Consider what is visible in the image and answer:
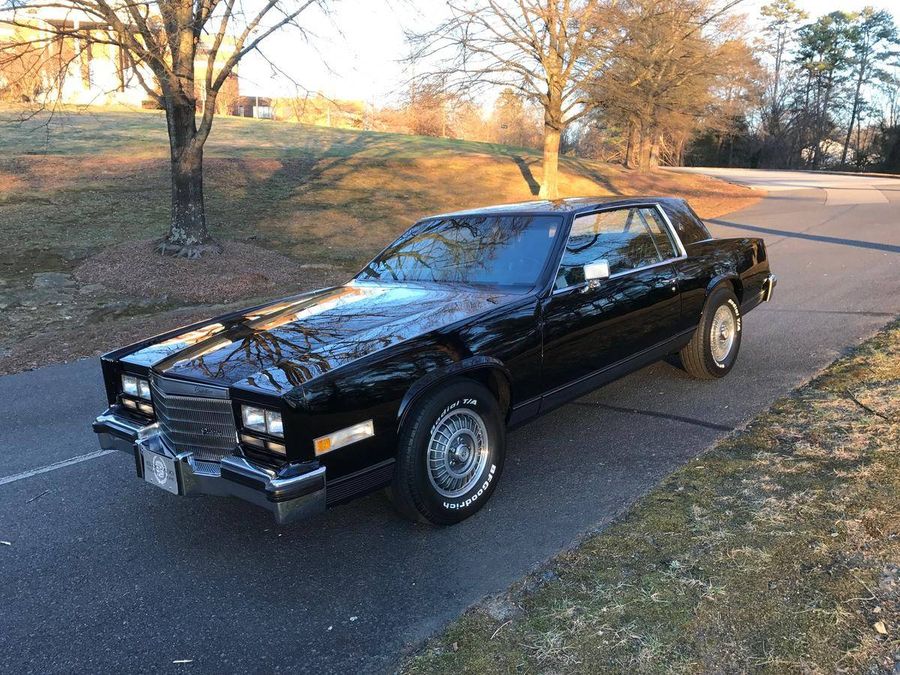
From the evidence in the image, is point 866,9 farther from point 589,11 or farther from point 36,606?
point 36,606

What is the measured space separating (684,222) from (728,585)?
3506 millimetres

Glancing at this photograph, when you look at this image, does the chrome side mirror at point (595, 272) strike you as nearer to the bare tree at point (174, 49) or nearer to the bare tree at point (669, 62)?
the bare tree at point (174, 49)

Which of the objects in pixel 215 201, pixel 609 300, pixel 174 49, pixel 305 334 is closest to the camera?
pixel 305 334

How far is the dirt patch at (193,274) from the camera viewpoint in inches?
426

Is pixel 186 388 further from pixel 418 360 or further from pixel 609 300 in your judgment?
pixel 609 300

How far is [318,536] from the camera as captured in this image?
3.62 metres

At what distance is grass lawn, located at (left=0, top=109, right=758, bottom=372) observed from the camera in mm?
10398

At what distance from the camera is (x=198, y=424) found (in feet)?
10.8

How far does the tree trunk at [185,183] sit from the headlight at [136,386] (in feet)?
29.4

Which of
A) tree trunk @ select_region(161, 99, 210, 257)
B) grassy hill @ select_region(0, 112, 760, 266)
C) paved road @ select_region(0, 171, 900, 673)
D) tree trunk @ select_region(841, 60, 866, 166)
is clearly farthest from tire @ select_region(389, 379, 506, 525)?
tree trunk @ select_region(841, 60, 866, 166)

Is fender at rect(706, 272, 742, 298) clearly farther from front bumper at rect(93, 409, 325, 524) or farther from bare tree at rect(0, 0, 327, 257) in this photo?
bare tree at rect(0, 0, 327, 257)

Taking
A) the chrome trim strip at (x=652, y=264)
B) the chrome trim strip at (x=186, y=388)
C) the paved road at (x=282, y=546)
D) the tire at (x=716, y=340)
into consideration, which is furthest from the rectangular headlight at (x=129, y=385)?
the tire at (x=716, y=340)

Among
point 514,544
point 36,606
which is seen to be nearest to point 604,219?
point 514,544

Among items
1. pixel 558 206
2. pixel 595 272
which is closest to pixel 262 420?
pixel 595 272
